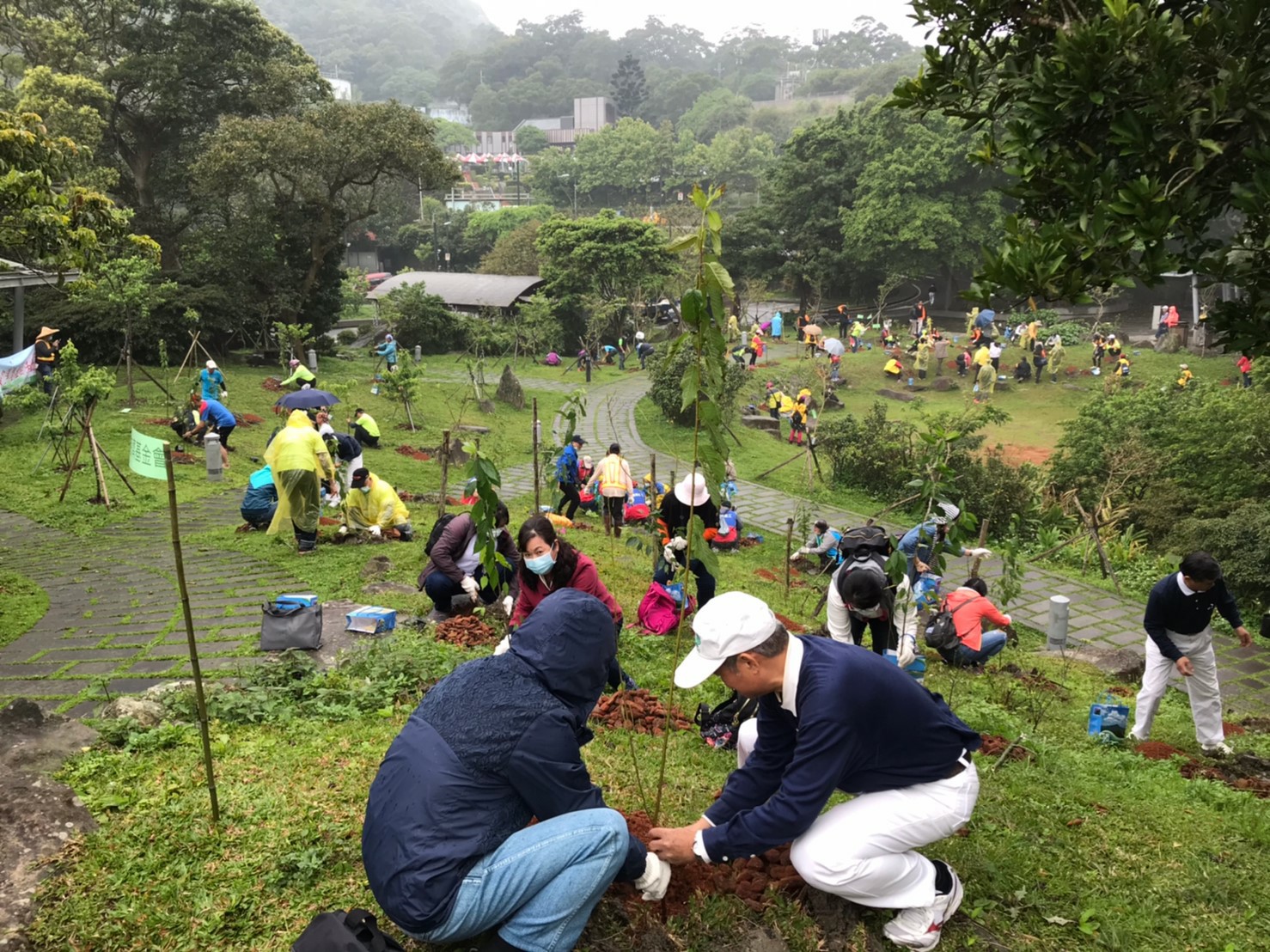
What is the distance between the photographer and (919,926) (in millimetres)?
3115

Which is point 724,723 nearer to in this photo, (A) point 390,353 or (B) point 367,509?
(B) point 367,509

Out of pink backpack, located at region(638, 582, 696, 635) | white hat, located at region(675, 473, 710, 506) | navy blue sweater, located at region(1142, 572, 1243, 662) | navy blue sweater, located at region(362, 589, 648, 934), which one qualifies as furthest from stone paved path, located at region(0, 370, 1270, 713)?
navy blue sweater, located at region(362, 589, 648, 934)

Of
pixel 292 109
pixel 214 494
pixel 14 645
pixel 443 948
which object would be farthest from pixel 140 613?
pixel 292 109

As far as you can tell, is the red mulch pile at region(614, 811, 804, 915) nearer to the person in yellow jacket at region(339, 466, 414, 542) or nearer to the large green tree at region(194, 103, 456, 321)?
the person in yellow jacket at region(339, 466, 414, 542)

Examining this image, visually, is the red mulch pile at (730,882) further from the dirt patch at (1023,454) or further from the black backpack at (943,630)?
the dirt patch at (1023,454)

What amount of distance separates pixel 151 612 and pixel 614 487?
603 cm

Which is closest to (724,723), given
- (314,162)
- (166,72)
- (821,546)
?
(821,546)

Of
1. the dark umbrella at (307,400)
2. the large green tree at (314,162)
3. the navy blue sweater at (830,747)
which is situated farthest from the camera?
the large green tree at (314,162)

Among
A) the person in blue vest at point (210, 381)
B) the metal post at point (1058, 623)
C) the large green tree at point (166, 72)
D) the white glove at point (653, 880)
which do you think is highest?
the large green tree at point (166, 72)

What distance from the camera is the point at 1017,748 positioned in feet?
17.3

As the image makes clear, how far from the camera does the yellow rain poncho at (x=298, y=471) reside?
9289 millimetres

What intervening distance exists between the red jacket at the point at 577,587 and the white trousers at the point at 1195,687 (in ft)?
12.0

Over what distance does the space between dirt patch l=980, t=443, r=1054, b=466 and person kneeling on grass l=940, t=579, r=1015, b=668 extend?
1275 cm

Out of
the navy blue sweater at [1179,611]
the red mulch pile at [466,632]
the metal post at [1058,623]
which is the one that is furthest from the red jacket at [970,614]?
the red mulch pile at [466,632]
